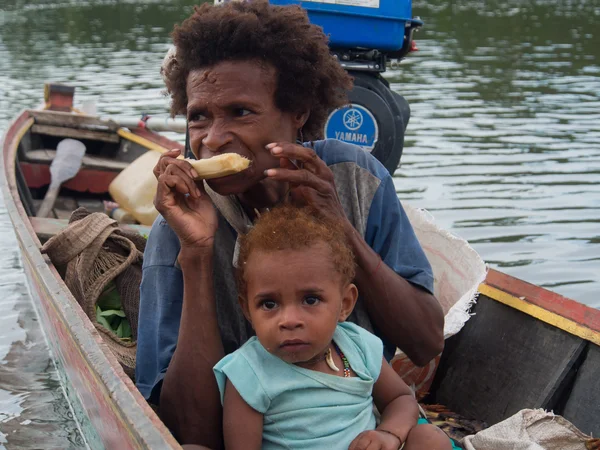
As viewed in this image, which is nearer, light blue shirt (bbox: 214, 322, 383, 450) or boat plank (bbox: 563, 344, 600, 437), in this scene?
light blue shirt (bbox: 214, 322, 383, 450)

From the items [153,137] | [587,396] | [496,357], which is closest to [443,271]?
[496,357]

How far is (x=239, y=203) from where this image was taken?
2.15 metres

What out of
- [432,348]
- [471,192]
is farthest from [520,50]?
[432,348]

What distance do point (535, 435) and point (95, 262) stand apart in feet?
5.71

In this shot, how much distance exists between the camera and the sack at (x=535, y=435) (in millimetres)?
2293

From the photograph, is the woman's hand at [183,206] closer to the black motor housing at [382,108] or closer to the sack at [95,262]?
the sack at [95,262]

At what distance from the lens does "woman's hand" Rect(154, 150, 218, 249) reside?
1.91 meters

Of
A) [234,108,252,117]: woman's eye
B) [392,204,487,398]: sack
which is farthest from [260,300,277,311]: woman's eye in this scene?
[392,204,487,398]: sack

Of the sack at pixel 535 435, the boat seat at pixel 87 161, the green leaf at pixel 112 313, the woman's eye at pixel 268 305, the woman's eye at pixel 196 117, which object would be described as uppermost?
the woman's eye at pixel 196 117

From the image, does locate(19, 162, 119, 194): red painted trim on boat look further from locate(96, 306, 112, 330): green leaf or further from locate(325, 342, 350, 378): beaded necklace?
locate(325, 342, 350, 378): beaded necklace

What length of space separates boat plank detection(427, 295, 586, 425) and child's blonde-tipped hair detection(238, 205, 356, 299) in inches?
44.9

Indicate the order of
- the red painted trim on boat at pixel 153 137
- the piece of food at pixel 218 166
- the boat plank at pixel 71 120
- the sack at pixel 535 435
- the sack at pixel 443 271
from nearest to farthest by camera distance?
the piece of food at pixel 218 166
the sack at pixel 535 435
the sack at pixel 443 271
the red painted trim on boat at pixel 153 137
the boat plank at pixel 71 120

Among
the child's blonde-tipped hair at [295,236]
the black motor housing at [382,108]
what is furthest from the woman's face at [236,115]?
the black motor housing at [382,108]

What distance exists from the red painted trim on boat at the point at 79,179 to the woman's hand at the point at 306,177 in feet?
13.6
